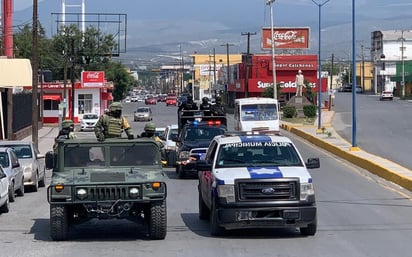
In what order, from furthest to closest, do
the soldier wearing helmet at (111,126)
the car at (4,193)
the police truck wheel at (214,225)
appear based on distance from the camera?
the car at (4,193)
the soldier wearing helmet at (111,126)
the police truck wheel at (214,225)

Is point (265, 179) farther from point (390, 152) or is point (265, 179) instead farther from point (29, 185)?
point (390, 152)

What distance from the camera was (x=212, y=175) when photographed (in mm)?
14781

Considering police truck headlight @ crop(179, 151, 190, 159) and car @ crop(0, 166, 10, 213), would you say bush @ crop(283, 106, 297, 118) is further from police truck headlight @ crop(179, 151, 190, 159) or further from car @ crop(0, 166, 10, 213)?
car @ crop(0, 166, 10, 213)

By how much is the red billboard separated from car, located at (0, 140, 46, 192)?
196ft

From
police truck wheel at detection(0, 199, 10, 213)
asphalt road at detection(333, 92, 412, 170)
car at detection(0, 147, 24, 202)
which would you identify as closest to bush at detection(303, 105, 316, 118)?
asphalt road at detection(333, 92, 412, 170)

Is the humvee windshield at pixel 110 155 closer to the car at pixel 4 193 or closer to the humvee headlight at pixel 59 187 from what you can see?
the humvee headlight at pixel 59 187

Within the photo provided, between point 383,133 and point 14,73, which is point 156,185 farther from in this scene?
point 383,133

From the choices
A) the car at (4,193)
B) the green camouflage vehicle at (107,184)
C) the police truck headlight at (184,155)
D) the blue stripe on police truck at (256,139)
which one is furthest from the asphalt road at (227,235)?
the police truck headlight at (184,155)

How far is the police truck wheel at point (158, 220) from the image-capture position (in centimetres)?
Result: 1386

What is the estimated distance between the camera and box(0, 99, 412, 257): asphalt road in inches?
513

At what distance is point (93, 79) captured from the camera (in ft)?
287

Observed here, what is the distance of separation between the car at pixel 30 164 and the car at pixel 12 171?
3.59ft

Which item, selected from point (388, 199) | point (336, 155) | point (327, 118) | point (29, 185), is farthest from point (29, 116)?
point (388, 199)

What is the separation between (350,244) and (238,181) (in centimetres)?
208
